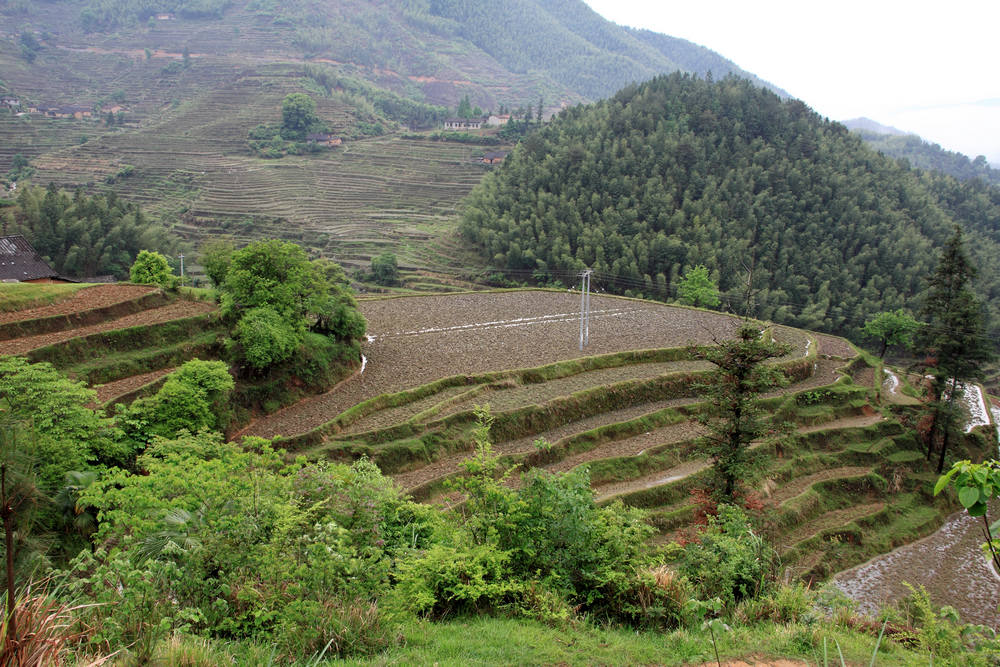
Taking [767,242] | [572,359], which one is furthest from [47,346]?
[767,242]

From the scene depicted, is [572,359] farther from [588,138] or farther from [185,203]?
[185,203]

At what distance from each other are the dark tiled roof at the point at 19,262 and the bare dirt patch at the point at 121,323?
1073 cm

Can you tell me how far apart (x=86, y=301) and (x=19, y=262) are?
36.5 feet

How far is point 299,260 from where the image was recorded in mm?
19281

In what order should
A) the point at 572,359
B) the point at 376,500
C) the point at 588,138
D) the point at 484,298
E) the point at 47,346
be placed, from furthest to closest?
the point at 588,138 < the point at 484,298 < the point at 572,359 < the point at 47,346 < the point at 376,500

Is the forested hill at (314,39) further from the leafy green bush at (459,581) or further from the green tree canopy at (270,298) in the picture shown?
the leafy green bush at (459,581)

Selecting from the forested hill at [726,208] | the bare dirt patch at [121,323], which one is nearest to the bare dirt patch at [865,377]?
the forested hill at [726,208]

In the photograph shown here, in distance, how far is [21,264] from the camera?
26.1 meters

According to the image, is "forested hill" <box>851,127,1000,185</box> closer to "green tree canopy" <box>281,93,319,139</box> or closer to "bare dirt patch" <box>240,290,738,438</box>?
"green tree canopy" <box>281,93,319,139</box>

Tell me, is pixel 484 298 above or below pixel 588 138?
below

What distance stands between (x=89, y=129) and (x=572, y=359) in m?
90.8

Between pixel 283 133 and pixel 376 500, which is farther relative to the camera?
pixel 283 133

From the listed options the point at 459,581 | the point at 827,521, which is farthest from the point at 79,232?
the point at 827,521

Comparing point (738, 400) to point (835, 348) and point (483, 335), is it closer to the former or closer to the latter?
point (483, 335)
